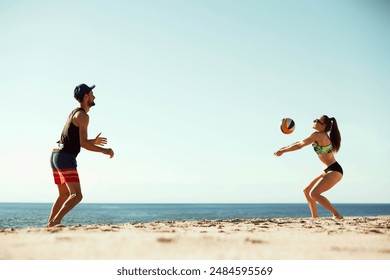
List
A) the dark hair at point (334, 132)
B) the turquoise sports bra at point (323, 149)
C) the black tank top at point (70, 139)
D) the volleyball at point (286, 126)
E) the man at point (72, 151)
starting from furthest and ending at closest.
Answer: the volleyball at point (286, 126) → the dark hair at point (334, 132) → the turquoise sports bra at point (323, 149) → the black tank top at point (70, 139) → the man at point (72, 151)

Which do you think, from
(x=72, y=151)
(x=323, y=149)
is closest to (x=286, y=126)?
(x=323, y=149)

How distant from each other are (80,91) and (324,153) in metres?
5.25

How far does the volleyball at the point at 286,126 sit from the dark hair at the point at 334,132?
787mm

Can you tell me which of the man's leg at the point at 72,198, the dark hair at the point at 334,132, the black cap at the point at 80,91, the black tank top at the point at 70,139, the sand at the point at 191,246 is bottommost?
the sand at the point at 191,246

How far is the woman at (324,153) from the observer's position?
24.2 feet

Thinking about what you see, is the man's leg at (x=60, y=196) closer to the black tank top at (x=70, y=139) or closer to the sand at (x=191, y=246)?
the black tank top at (x=70, y=139)

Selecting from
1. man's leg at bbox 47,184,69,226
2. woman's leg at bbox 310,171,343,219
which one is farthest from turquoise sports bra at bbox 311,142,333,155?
man's leg at bbox 47,184,69,226

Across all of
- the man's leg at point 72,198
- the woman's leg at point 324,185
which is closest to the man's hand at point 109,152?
the man's leg at point 72,198

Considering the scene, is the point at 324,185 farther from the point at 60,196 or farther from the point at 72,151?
the point at 60,196

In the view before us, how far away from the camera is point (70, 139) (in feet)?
19.4

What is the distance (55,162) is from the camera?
5883 millimetres

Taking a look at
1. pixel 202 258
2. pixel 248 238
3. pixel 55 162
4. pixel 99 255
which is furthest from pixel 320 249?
pixel 55 162
